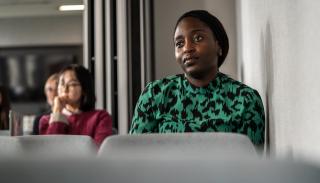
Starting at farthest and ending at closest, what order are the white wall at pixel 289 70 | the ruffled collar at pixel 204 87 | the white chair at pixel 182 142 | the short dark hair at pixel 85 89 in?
the short dark hair at pixel 85 89, the ruffled collar at pixel 204 87, the white wall at pixel 289 70, the white chair at pixel 182 142

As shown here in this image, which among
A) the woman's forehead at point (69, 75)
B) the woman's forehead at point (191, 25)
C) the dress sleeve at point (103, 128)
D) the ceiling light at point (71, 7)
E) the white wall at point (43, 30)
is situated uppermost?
the ceiling light at point (71, 7)

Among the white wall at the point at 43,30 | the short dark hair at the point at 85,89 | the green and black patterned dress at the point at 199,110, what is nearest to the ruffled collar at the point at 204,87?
the green and black patterned dress at the point at 199,110

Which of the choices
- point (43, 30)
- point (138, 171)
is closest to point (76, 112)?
point (138, 171)

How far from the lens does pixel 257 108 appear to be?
1.63 meters

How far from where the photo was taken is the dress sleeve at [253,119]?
1589 mm

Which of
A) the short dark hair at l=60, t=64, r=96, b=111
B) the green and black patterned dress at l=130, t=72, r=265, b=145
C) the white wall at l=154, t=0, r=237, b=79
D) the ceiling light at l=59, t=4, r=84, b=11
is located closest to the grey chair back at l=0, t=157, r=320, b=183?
the green and black patterned dress at l=130, t=72, r=265, b=145

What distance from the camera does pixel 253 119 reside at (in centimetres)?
160

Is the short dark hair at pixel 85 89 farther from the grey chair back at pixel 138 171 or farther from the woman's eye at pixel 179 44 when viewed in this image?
the grey chair back at pixel 138 171

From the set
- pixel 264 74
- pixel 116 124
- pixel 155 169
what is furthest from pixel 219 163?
pixel 116 124

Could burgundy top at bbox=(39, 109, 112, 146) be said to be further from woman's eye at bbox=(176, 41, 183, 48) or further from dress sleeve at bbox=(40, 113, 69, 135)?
woman's eye at bbox=(176, 41, 183, 48)

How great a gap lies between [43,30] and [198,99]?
5636mm

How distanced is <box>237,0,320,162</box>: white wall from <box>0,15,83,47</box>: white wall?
4978 millimetres

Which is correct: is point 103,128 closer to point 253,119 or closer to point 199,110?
point 199,110

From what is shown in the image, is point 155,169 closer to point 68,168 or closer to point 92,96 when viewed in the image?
point 68,168
